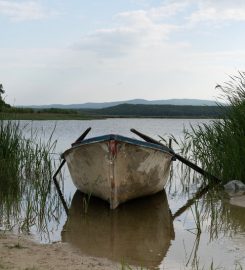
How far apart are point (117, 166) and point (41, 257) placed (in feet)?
9.56

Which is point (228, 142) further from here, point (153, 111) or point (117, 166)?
point (153, 111)

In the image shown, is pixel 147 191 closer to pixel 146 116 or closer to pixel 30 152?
pixel 30 152

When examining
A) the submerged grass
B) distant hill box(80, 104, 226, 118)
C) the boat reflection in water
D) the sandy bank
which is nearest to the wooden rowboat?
the boat reflection in water

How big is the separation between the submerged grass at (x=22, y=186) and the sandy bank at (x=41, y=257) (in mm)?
911

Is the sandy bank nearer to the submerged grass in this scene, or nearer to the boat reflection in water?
the boat reflection in water

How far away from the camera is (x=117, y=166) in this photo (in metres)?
7.72

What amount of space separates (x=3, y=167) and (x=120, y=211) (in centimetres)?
247

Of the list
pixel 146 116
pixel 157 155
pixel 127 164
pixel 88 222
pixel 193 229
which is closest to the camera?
pixel 193 229

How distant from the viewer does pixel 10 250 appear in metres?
5.21

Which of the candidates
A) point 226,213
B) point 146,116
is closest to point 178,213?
point 226,213

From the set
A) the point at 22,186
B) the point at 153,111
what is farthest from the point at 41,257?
the point at 153,111

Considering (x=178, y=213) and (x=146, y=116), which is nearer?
(x=178, y=213)

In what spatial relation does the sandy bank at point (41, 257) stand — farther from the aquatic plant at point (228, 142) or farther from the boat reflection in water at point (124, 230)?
the aquatic plant at point (228, 142)

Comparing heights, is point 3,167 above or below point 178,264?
above
